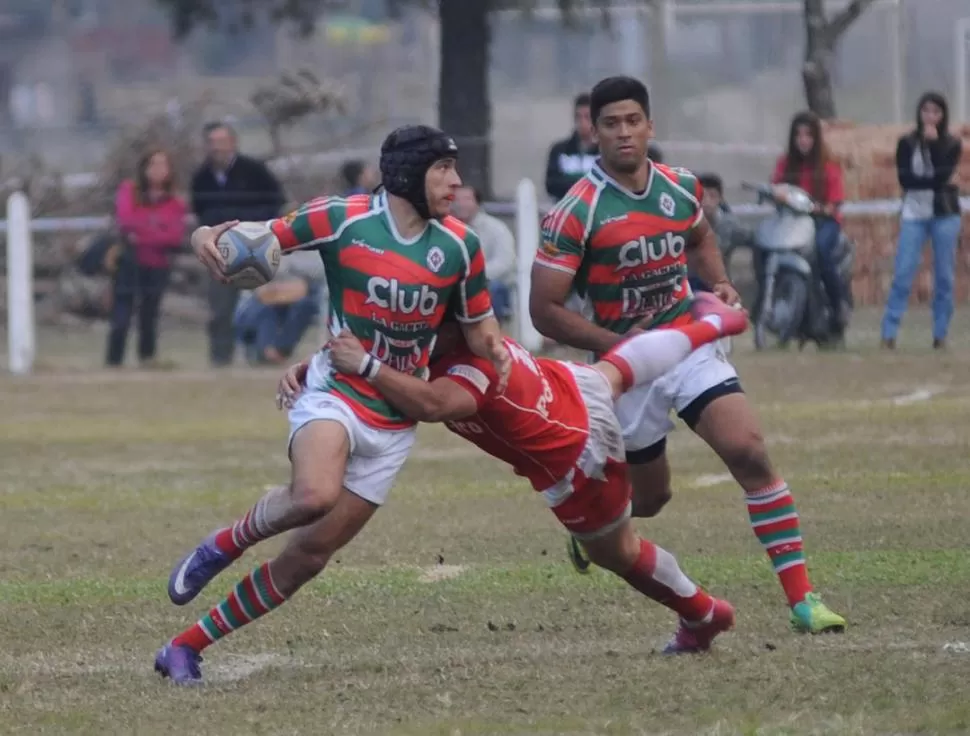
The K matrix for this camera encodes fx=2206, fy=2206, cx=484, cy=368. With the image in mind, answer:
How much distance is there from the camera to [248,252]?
22.5 feet

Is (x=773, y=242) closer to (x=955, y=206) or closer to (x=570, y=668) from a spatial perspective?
(x=955, y=206)

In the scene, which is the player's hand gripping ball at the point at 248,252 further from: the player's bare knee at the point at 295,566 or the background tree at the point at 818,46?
the background tree at the point at 818,46

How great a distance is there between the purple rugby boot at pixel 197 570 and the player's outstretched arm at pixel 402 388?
28.2 inches

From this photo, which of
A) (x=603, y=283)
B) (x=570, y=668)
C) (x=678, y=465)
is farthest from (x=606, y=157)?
(x=678, y=465)

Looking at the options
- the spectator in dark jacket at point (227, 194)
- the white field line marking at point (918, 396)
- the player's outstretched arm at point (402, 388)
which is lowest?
the white field line marking at point (918, 396)

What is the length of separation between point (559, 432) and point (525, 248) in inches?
479

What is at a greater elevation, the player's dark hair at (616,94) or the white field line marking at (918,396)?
the player's dark hair at (616,94)

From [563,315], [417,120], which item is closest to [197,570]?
[563,315]

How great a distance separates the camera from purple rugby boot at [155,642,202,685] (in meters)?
7.00

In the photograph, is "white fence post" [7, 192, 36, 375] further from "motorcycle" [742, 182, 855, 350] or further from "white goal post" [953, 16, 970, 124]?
"white goal post" [953, 16, 970, 124]

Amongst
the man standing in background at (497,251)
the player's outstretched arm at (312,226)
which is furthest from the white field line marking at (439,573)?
the man standing in background at (497,251)

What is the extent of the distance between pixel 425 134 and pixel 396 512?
4.52 m

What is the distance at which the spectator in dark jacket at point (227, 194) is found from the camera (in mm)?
18812

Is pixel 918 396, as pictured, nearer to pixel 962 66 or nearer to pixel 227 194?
pixel 227 194
